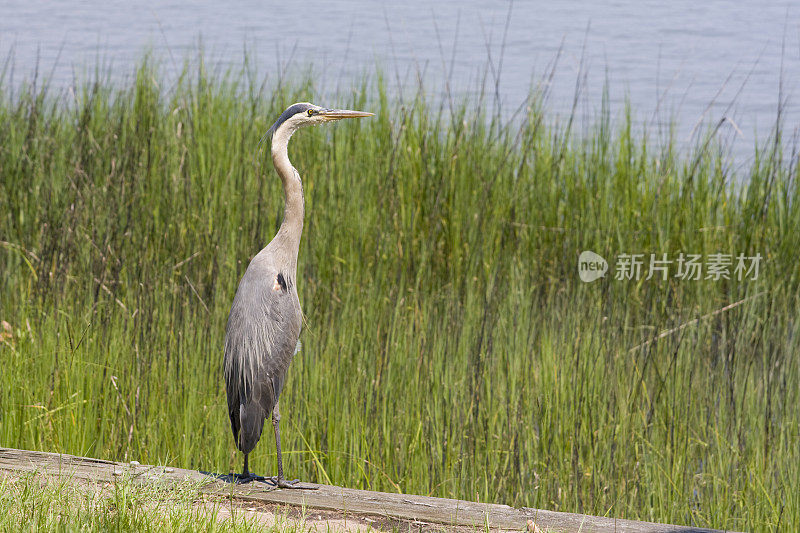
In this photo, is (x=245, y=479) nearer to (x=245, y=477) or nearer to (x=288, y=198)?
(x=245, y=477)

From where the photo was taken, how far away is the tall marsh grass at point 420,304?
3.82 meters

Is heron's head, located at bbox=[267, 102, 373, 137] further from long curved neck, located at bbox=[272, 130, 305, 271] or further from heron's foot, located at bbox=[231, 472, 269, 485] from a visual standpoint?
heron's foot, located at bbox=[231, 472, 269, 485]

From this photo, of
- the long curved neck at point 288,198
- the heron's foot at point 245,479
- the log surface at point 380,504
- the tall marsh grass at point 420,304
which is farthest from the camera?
the tall marsh grass at point 420,304

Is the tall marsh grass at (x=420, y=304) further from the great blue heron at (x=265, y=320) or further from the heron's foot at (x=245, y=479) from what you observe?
the great blue heron at (x=265, y=320)

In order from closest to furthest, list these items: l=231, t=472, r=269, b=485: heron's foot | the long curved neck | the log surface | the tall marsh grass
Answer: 1. the log surface
2. the long curved neck
3. l=231, t=472, r=269, b=485: heron's foot
4. the tall marsh grass

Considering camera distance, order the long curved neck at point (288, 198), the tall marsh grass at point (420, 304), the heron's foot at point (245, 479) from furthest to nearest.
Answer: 1. the tall marsh grass at point (420, 304)
2. the heron's foot at point (245, 479)
3. the long curved neck at point (288, 198)

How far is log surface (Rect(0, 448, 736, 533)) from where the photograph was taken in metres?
2.80

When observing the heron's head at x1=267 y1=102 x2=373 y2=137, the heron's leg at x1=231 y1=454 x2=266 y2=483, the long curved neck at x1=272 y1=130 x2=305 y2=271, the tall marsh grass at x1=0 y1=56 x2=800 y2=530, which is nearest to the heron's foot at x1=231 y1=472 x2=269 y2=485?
the heron's leg at x1=231 y1=454 x2=266 y2=483

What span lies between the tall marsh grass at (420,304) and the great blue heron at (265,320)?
0.70m

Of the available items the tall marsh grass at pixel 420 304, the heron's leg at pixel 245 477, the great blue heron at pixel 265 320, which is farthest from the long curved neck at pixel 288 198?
the tall marsh grass at pixel 420 304

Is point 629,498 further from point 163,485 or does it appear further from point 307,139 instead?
point 307,139

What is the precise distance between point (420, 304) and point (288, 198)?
270 centimetres

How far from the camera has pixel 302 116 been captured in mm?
2988

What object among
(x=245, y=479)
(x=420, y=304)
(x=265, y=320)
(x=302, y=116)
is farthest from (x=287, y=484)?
(x=420, y=304)
